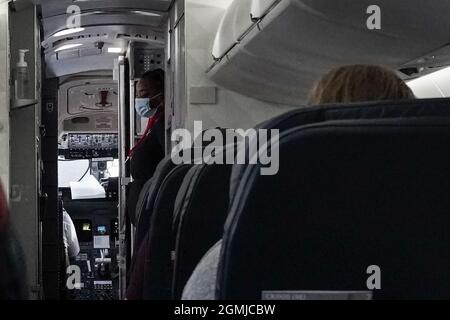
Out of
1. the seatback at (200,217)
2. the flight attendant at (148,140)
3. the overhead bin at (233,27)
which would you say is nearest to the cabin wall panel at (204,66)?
the overhead bin at (233,27)

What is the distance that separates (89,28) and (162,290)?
20.4 feet

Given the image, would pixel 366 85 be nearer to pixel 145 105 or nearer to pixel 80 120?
pixel 145 105

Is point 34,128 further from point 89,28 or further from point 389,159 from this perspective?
point 389,159

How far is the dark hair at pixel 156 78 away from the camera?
280 inches

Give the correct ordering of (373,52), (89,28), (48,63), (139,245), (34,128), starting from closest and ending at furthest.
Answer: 1. (139,245)
2. (373,52)
3. (34,128)
4. (89,28)
5. (48,63)

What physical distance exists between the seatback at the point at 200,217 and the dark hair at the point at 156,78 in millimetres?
5204

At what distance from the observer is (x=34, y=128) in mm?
6895

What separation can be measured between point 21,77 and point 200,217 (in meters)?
5.06

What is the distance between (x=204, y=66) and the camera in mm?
6449

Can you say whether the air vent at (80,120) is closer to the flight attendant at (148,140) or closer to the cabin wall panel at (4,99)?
the flight attendant at (148,140)

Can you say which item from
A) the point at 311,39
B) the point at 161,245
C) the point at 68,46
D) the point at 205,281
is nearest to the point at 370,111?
the point at 205,281

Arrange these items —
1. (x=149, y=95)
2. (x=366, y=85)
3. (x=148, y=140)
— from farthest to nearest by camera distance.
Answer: (x=149, y=95) → (x=148, y=140) → (x=366, y=85)

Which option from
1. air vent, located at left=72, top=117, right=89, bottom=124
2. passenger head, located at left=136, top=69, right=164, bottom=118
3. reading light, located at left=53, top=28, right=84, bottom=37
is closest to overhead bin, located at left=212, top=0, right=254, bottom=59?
passenger head, located at left=136, top=69, right=164, bottom=118
